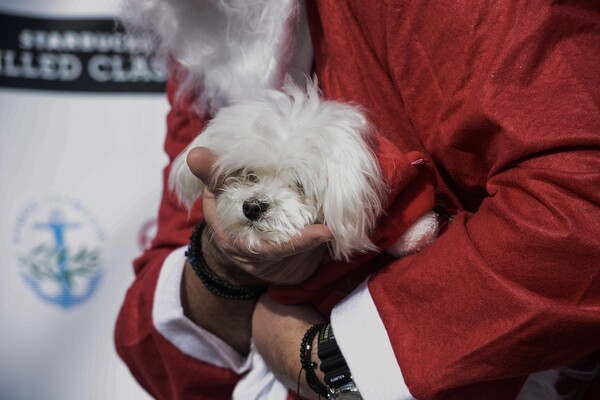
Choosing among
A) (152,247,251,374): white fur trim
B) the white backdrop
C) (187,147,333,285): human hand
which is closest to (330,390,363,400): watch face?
(187,147,333,285): human hand

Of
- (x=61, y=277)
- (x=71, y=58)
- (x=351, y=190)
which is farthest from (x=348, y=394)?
(x=71, y=58)

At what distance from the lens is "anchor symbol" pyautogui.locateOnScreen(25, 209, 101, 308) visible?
1639 millimetres

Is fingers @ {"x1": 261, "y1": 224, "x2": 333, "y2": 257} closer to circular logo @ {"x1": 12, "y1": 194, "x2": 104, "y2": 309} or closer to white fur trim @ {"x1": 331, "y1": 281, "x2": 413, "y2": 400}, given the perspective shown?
white fur trim @ {"x1": 331, "y1": 281, "x2": 413, "y2": 400}

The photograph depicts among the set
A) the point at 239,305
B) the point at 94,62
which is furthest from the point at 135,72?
the point at 239,305

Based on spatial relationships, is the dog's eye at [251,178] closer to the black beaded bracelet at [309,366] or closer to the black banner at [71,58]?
the black beaded bracelet at [309,366]

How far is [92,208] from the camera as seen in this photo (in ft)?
5.37

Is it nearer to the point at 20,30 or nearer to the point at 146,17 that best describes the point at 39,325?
the point at 20,30

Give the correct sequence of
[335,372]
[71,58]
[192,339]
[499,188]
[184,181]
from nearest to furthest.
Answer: [499,188]
[335,372]
[184,181]
[192,339]
[71,58]

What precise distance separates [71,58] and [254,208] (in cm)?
96

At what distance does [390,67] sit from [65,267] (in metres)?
1.07

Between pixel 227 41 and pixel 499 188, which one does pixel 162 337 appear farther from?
pixel 499 188

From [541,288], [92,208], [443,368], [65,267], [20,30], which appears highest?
[20,30]

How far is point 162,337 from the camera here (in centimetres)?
110

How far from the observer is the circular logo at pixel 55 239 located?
5.37 feet
